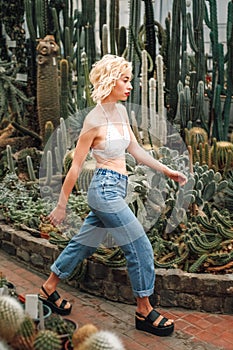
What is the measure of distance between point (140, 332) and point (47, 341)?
133 centimetres

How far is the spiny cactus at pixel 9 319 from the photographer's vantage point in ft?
10.3

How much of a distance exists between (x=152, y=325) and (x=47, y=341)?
130 cm

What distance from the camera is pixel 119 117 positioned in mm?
4207

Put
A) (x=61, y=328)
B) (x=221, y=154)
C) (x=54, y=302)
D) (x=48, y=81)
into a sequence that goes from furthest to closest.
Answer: (x=48, y=81) → (x=221, y=154) → (x=54, y=302) → (x=61, y=328)

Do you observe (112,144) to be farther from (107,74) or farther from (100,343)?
(100,343)

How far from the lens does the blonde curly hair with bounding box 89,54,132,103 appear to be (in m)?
4.08

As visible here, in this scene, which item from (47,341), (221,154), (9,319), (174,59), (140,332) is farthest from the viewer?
(174,59)

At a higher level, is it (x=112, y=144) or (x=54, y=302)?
(x=112, y=144)

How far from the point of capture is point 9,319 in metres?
3.16

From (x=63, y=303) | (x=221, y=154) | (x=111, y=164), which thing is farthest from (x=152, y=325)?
(x=221, y=154)

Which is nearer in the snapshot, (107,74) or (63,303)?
(107,74)

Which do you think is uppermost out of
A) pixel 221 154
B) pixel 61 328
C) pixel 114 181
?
pixel 114 181

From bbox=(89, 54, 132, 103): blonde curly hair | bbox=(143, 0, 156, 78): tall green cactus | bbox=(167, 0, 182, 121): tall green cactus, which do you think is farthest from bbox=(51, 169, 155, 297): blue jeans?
bbox=(143, 0, 156, 78): tall green cactus

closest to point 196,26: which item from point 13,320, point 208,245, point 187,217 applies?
point 187,217
